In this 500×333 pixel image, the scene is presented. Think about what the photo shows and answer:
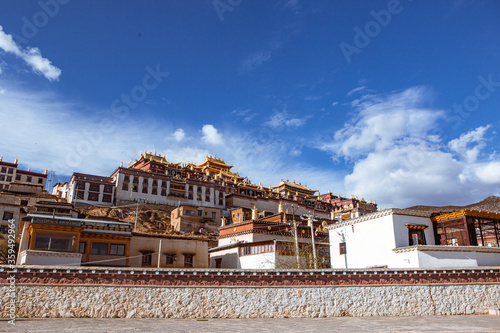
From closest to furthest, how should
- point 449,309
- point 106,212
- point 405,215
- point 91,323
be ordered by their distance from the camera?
point 91,323
point 449,309
point 405,215
point 106,212

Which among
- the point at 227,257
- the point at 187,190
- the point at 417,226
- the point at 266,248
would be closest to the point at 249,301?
the point at 266,248

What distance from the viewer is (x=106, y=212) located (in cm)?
5669

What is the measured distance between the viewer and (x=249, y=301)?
17.7m

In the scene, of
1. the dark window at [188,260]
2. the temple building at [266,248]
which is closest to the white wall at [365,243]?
the temple building at [266,248]

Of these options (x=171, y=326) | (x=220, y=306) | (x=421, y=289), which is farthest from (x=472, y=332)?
(x=171, y=326)

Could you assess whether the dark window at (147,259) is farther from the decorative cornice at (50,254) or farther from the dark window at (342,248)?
the dark window at (342,248)

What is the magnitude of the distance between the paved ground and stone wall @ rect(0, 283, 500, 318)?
0.61 m

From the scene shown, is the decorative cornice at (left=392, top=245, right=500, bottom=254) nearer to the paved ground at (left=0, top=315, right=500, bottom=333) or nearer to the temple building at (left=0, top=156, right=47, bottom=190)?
the paved ground at (left=0, top=315, right=500, bottom=333)

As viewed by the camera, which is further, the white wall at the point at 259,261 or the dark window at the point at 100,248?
the white wall at the point at 259,261

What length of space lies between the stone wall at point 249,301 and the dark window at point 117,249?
10.2 meters

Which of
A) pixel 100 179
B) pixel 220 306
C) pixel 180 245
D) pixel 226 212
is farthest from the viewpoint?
pixel 226 212

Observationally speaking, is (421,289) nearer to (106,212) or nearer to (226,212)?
(106,212)

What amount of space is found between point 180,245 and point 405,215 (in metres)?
16.2

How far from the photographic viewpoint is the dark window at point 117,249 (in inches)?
1025
